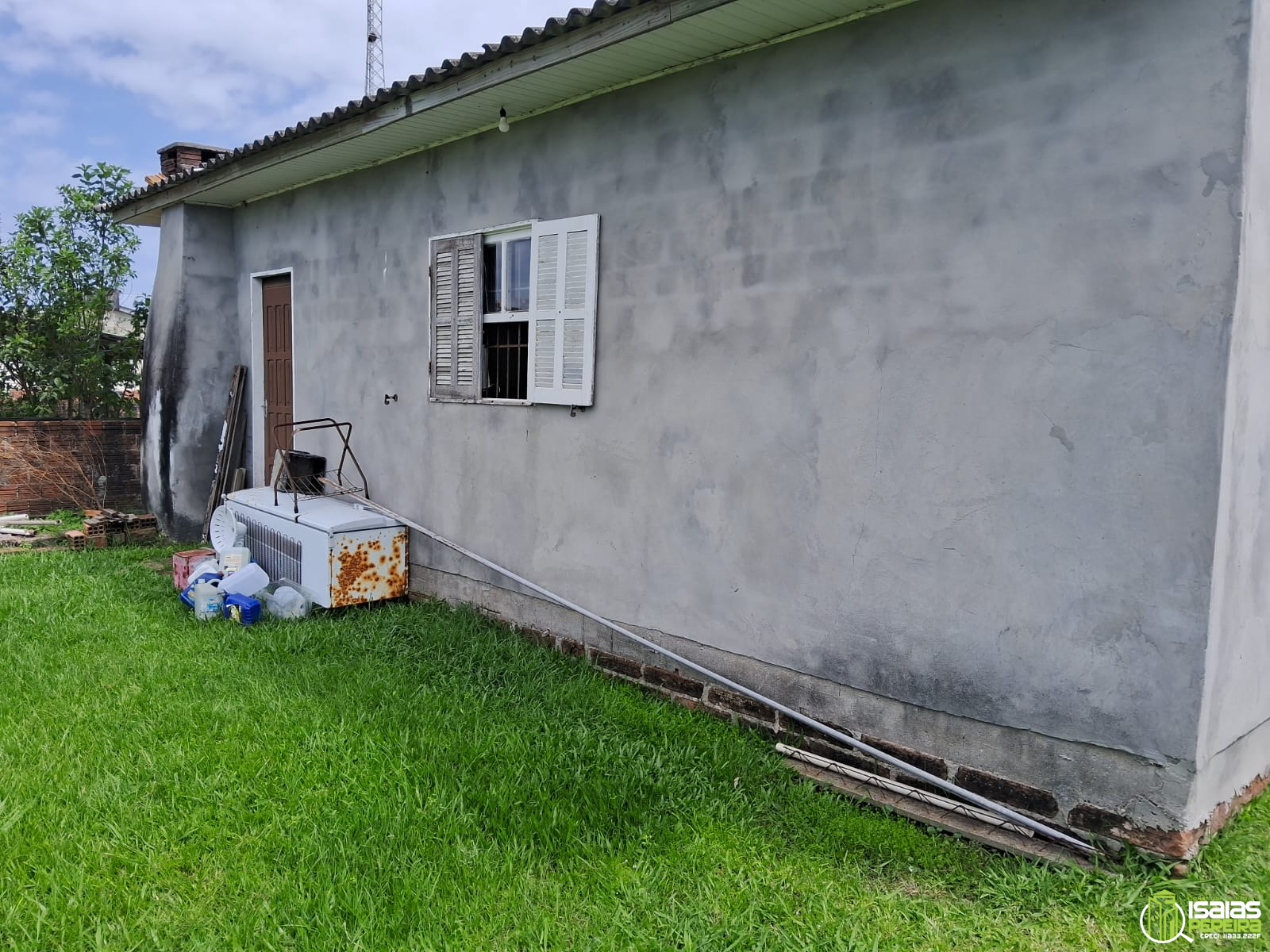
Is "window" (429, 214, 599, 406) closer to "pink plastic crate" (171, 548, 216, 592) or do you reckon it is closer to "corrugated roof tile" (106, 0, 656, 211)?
"corrugated roof tile" (106, 0, 656, 211)

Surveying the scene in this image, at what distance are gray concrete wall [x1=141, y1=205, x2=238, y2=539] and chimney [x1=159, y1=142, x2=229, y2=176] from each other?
3.54 feet

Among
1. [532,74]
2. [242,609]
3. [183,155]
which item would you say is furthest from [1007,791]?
[183,155]

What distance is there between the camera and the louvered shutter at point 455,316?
20.3ft

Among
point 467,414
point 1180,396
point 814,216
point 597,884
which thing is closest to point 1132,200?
point 1180,396

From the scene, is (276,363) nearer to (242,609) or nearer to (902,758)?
(242,609)

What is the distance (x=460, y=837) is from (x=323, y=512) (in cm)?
388

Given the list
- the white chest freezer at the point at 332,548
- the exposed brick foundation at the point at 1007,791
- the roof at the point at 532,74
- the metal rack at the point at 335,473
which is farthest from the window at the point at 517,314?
the exposed brick foundation at the point at 1007,791

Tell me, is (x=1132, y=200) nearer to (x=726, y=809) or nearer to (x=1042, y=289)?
(x=1042, y=289)

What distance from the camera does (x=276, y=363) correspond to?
8.81 m

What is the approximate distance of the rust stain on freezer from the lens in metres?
6.29

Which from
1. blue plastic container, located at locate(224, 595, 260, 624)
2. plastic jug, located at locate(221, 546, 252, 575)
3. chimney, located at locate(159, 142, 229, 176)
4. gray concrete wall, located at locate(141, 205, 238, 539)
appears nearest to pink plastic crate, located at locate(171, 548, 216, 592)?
plastic jug, located at locate(221, 546, 252, 575)

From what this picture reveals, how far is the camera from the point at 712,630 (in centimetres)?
469

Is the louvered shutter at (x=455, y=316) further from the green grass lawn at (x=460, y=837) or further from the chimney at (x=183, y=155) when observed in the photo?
the chimney at (x=183, y=155)

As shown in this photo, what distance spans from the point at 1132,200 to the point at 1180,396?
30.3 inches
